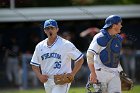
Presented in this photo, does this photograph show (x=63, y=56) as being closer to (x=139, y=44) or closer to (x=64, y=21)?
(x=139, y=44)

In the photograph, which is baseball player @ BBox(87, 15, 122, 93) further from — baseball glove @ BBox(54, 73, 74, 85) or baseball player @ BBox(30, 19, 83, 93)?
baseball glove @ BBox(54, 73, 74, 85)

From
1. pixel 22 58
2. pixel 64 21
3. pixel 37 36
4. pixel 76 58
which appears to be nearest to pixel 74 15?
pixel 64 21

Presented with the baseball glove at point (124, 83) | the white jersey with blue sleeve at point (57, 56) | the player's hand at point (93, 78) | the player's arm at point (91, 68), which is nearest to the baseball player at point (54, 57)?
the white jersey with blue sleeve at point (57, 56)

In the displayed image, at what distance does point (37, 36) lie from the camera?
74.1 feet

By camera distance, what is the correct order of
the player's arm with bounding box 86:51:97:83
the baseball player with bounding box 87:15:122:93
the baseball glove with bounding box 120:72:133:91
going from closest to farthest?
the player's arm with bounding box 86:51:97:83 < the baseball player with bounding box 87:15:122:93 < the baseball glove with bounding box 120:72:133:91

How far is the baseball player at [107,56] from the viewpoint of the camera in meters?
10.5

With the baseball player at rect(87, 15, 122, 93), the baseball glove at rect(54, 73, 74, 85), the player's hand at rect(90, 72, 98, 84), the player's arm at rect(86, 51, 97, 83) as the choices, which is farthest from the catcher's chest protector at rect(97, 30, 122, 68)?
the baseball glove at rect(54, 73, 74, 85)

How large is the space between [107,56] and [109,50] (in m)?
0.10

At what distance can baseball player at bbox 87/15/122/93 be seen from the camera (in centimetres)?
1051

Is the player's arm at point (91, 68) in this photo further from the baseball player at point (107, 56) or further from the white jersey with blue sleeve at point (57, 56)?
the white jersey with blue sleeve at point (57, 56)

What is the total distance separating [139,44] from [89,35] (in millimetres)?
1847

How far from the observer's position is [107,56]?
10523mm

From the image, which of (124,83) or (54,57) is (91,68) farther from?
(124,83)

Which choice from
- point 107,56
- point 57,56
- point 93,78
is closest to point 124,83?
point 107,56
